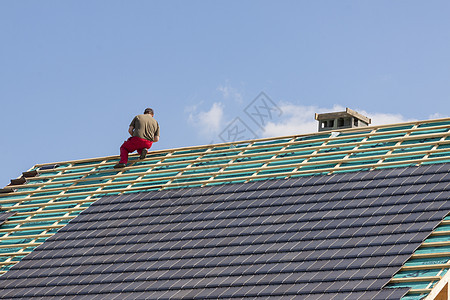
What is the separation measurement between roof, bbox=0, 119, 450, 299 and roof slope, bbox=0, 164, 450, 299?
1.30ft

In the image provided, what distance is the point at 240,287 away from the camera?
15125 mm

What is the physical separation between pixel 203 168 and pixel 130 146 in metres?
2.48

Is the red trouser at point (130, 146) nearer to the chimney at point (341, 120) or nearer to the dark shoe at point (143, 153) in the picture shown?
the dark shoe at point (143, 153)

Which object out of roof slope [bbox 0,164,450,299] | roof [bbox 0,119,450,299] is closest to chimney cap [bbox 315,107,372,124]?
roof [bbox 0,119,450,299]

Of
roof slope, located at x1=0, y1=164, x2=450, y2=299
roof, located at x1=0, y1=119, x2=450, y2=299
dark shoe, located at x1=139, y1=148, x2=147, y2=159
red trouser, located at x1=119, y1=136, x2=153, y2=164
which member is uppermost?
red trouser, located at x1=119, y1=136, x2=153, y2=164

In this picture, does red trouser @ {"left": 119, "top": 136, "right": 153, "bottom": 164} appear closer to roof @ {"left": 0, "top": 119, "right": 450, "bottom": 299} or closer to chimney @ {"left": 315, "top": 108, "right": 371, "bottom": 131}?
roof @ {"left": 0, "top": 119, "right": 450, "bottom": 299}

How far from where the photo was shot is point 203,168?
67.1 feet

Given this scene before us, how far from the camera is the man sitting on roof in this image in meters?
22.0

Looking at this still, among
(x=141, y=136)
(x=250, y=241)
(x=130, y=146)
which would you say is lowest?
(x=250, y=241)

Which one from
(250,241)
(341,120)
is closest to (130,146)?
(341,120)

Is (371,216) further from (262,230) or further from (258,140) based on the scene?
(258,140)

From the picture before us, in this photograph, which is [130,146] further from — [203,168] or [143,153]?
[203,168]

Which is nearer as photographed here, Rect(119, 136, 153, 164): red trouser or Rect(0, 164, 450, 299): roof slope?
Rect(0, 164, 450, 299): roof slope

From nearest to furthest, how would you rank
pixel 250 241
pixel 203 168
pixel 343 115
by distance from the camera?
pixel 250 241 < pixel 203 168 < pixel 343 115
